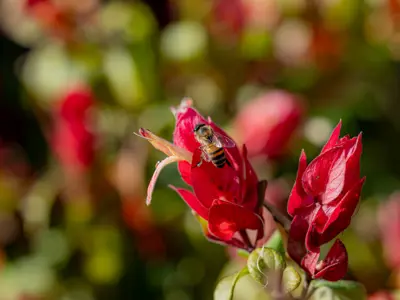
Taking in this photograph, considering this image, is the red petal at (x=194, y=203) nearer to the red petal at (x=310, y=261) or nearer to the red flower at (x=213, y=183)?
the red flower at (x=213, y=183)

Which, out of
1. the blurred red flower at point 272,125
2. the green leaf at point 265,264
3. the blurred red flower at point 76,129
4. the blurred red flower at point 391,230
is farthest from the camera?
the blurred red flower at point 76,129

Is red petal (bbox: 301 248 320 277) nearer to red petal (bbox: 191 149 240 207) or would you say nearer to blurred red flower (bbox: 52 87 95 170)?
red petal (bbox: 191 149 240 207)

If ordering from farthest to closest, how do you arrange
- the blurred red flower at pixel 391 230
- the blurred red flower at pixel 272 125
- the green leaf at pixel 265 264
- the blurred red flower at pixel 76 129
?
the blurred red flower at pixel 76 129
the blurred red flower at pixel 272 125
the blurred red flower at pixel 391 230
the green leaf at pixel 265 264

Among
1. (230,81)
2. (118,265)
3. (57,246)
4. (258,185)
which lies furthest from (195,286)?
(258,185)

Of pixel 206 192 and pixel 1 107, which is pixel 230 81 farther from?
pixel 206 192

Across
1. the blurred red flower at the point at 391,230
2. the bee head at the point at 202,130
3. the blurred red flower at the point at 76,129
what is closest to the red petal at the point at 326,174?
the bee head at the point at 202,130

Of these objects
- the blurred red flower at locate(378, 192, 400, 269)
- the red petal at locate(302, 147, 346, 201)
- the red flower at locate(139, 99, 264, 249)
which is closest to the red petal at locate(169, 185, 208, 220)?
the red flower at locate(139, 99, 264, 249)
